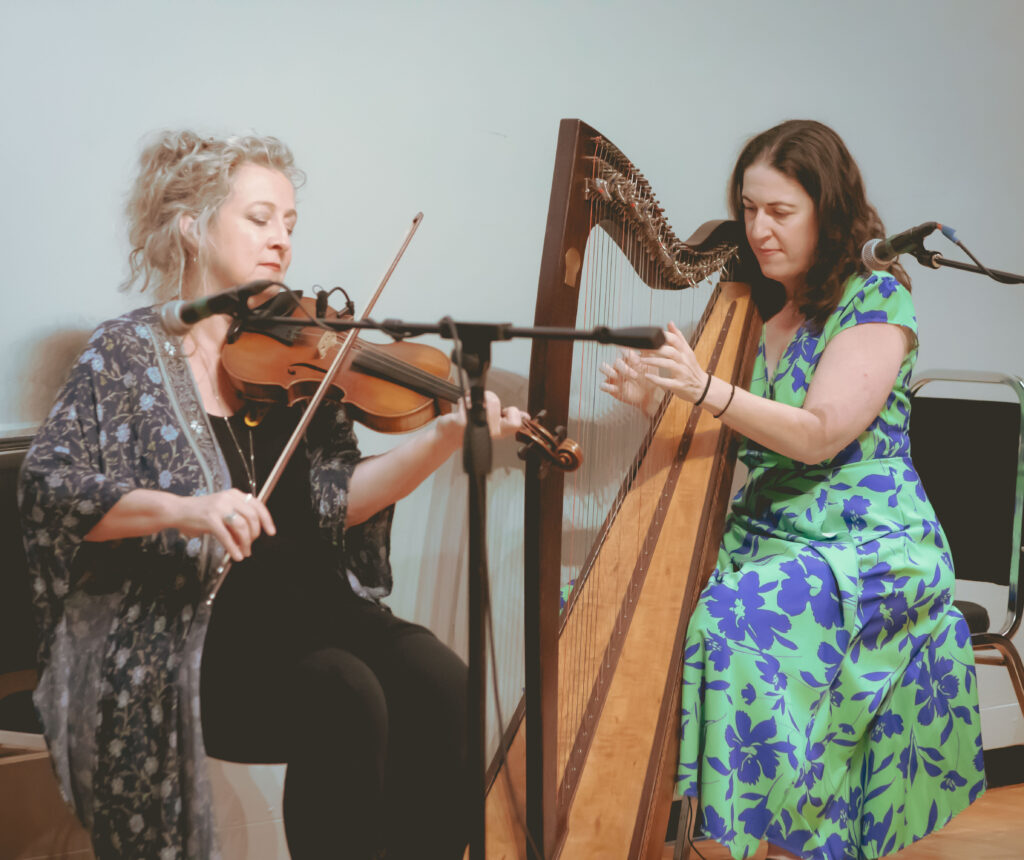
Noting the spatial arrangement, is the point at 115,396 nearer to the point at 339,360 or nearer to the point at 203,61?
the point at 339,360

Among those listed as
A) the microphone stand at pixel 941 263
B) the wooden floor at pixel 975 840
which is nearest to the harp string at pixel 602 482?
the microphone stand at pixel 941 263

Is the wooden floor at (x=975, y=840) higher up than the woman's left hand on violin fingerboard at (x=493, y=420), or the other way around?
the woman's left hand on violin fingerboard at (x=493, y=420)

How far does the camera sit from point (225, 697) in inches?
48.6

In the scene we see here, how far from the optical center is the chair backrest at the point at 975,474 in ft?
6.12

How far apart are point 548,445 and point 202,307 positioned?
0.37 m

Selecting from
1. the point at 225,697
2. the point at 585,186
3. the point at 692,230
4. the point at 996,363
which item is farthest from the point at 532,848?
the point at 996,363

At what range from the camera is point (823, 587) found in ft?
4.75

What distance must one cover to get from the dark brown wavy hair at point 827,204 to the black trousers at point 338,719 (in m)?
0.94

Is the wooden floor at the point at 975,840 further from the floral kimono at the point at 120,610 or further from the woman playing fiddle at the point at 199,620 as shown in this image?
the floral kimono at the point at 120,610

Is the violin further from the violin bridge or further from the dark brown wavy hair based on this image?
the dark brown wavy hair

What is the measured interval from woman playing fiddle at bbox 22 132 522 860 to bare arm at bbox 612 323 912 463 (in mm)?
503

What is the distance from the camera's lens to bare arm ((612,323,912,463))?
149 cm

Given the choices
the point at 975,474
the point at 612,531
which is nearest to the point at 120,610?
the point at 612,531

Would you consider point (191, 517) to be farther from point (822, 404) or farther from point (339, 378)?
point (822, 404)
